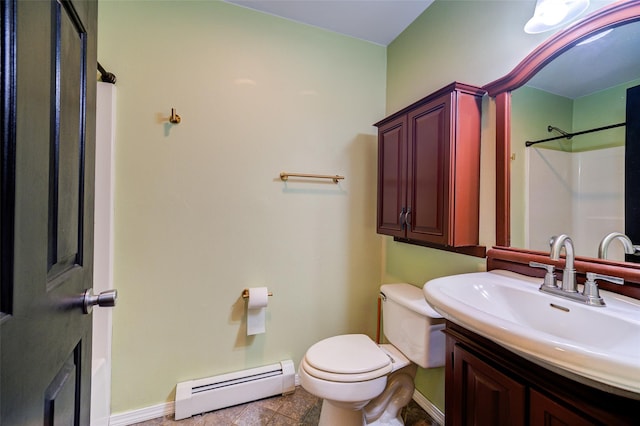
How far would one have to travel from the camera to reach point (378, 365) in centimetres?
131

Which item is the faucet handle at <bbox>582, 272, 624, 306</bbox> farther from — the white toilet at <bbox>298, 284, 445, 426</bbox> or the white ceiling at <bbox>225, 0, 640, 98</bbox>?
the white ceiling at <bbox>225, 0, 640, 98</bbox>

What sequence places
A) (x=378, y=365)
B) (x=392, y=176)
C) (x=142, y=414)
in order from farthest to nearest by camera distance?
1. (x=392, y=176)
2. (x=142, y=414)
3. (x=378, y=365)

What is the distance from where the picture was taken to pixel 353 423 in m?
1.32

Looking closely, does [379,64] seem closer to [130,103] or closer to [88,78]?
[130,103]

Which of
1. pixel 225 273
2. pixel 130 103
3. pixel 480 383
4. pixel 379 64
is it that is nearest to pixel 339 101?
pixel 379 64

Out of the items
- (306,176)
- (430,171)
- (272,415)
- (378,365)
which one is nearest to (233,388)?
(272,415)

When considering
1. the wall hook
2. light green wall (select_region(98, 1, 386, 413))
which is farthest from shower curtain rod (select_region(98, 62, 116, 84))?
the wall hook

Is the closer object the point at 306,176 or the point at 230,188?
the point at 230,188

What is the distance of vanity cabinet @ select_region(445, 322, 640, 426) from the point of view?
0.59 m

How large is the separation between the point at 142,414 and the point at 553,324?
6.73 ft

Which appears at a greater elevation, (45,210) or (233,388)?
(45,210)

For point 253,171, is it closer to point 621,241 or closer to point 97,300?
Result: point 97,300

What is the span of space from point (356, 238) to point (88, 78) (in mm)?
1667

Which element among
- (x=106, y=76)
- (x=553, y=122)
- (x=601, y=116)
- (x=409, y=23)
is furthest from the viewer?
(x=409, y=23)
